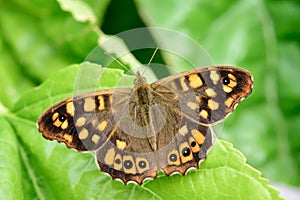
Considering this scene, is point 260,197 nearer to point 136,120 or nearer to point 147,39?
point 136,120

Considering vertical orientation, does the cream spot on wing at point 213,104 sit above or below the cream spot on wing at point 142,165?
above

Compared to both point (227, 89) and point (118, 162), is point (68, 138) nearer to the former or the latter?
point (118, 162)

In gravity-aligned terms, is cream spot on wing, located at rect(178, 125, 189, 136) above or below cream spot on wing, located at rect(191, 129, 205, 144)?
below

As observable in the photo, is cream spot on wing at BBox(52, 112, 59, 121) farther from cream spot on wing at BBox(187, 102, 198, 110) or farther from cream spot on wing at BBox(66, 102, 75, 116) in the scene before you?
cream spot on wing at BBox(187, 102, 198, 110)

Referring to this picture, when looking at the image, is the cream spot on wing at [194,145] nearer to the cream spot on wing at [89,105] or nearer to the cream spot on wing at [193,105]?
the cream spot on wing at [193,105]

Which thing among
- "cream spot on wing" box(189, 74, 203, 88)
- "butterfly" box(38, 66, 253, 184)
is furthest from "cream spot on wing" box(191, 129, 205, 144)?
"cream spot on wing" box(189, 74, 203, 88)

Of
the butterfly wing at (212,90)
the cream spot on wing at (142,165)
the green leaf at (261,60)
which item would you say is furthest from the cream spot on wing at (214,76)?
the green leaf at (261,60)

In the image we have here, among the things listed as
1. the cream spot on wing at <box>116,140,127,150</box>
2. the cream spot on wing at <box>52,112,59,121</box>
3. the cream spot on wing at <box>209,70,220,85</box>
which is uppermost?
the cream spot on wing at <box>209,70,220,85</box>

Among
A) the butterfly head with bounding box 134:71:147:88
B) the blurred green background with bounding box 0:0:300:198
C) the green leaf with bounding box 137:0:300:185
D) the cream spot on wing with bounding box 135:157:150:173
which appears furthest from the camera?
the green leaf with bounding box 137:0:300:185
